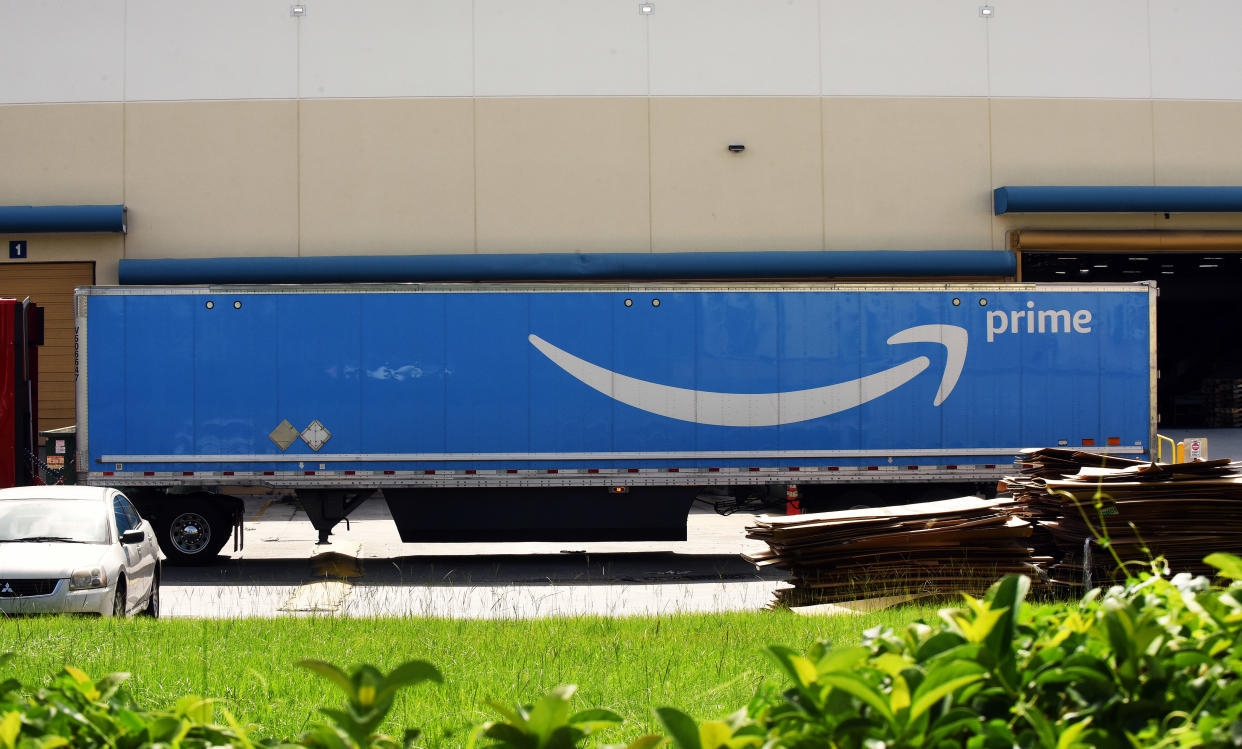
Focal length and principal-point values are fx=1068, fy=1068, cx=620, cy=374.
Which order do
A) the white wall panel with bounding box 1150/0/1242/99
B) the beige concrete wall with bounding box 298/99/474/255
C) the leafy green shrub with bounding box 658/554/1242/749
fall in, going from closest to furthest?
the leafy green shrub with bounding box 658/554/1242/749
the beige concrete wall with bounding box 298/99/474/255
the white wall panel with bounding box 1150/0/1242/99

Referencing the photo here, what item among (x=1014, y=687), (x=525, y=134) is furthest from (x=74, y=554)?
(x=525, y=134)

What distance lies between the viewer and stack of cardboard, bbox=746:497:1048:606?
973 cm

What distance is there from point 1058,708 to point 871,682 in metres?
0.36

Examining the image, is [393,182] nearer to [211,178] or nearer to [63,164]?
[211,178]

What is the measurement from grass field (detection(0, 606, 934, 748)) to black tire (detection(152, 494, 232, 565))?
7352 millimetres

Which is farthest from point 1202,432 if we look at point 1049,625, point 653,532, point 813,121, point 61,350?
point 1049,625

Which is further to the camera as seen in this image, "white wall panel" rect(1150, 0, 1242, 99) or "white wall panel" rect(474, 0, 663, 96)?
"white wall panel" rect(1150, 0, 1242, 99)

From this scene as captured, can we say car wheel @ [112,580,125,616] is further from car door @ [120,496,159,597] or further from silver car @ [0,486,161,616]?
car door @ [120,496,159,597]

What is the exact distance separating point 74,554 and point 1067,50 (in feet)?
79.6

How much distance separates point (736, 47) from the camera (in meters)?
25.2

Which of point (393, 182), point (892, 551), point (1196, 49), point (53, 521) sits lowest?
point (892, 551)

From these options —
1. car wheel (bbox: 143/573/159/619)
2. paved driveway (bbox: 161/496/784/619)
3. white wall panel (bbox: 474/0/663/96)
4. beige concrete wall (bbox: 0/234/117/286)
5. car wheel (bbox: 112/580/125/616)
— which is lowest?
paved driveway (bbox: 161/496/784/619)

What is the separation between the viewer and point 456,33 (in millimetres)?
25141

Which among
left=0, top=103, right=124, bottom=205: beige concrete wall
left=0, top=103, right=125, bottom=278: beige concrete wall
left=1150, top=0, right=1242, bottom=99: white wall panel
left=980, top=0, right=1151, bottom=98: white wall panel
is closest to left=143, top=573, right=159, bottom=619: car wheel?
left=0, top=103, right=125, bottom=278: beige concrete wall
